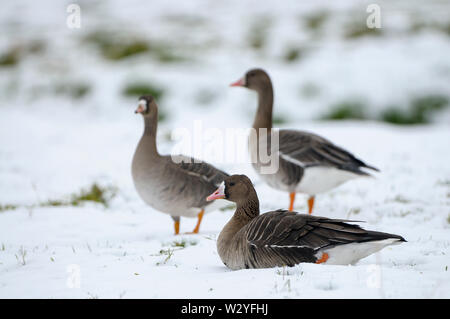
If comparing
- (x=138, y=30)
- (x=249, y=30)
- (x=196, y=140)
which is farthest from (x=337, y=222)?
(x=138, y=30)

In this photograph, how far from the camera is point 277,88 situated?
68.1 feet

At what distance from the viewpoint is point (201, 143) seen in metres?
14.3

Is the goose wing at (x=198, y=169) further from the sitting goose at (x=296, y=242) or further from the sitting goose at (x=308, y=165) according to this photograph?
the sitting goose at (x=296, y=242)

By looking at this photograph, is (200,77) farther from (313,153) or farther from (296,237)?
(296,237)

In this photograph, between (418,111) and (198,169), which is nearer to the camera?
(198,169)

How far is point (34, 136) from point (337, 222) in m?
14.2

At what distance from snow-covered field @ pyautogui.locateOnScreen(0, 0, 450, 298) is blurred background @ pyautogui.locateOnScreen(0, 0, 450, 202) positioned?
0.10 meters

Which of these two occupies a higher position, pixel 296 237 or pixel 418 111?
pixel 418 111

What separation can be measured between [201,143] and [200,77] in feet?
29.2

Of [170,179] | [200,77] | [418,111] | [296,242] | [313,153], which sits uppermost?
[200,77]

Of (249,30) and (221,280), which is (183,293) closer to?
(221,280)

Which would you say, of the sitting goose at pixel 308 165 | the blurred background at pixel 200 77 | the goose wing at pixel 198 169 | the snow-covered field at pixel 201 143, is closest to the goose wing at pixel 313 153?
the sitting goose at pixel 308 165

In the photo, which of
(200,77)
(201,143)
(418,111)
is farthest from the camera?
(200,77)

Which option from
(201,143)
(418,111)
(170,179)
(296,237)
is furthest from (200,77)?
(296,237)
